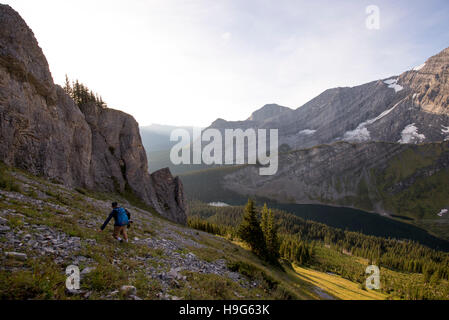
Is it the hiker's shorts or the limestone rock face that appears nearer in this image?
the hiker's shorts

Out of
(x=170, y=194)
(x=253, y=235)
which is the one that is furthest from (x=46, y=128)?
(x=253, y=235)

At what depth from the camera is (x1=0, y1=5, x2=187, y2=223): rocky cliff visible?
21078mm

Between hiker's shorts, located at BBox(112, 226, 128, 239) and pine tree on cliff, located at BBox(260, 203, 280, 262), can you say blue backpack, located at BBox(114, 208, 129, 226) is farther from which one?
pine tree on cliff, located at BBox(260, 203, 280, 262)

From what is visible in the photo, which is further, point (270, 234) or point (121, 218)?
point (270, 234)

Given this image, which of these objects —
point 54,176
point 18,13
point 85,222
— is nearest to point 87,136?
point 54,176

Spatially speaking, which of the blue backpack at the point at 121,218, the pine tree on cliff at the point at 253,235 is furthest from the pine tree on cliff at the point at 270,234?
the blue backpack at the point at 121,218

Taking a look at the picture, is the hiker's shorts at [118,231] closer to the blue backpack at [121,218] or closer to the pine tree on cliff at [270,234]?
the blue backpack at [121,218]

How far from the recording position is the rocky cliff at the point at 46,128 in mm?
21078

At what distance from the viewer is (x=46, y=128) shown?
995 inches
